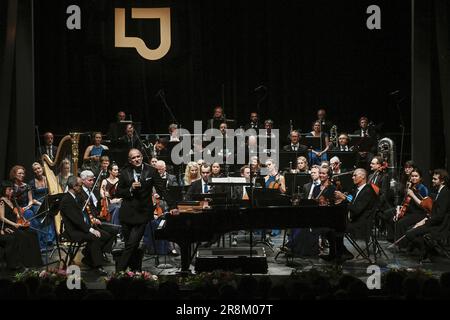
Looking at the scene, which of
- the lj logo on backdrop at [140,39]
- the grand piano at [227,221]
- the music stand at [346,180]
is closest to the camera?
the grand piano at [227,221]

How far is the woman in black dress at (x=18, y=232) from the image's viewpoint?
10.2 metres

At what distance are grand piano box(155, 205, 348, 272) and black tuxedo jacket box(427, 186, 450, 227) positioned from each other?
1.94 metres

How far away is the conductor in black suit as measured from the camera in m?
9.44

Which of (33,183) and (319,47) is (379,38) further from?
(33,183)

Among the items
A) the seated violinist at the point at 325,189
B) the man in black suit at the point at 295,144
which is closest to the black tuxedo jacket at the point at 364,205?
the seated violinist at the point at 325,189

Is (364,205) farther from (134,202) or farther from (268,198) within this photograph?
(134,202)

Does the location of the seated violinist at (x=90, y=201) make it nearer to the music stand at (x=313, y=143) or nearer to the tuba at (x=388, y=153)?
the tuba at (x=388, y=153)

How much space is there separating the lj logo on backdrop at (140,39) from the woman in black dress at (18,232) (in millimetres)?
9292

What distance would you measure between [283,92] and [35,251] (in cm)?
1028

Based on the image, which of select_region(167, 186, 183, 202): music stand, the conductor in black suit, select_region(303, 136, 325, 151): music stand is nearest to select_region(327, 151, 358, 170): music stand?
select_region(303, 136, 325, 151): music stand

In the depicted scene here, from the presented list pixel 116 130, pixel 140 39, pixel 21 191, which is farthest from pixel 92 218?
pixel 140 39

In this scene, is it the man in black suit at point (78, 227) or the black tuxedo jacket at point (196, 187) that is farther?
the black tuxedo jacket at point (196, 187)

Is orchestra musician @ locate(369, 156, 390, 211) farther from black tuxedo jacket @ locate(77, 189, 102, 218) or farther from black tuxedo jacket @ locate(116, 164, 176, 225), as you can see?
black tuxedo jacket @ locate(77, 189, 102, 218)
